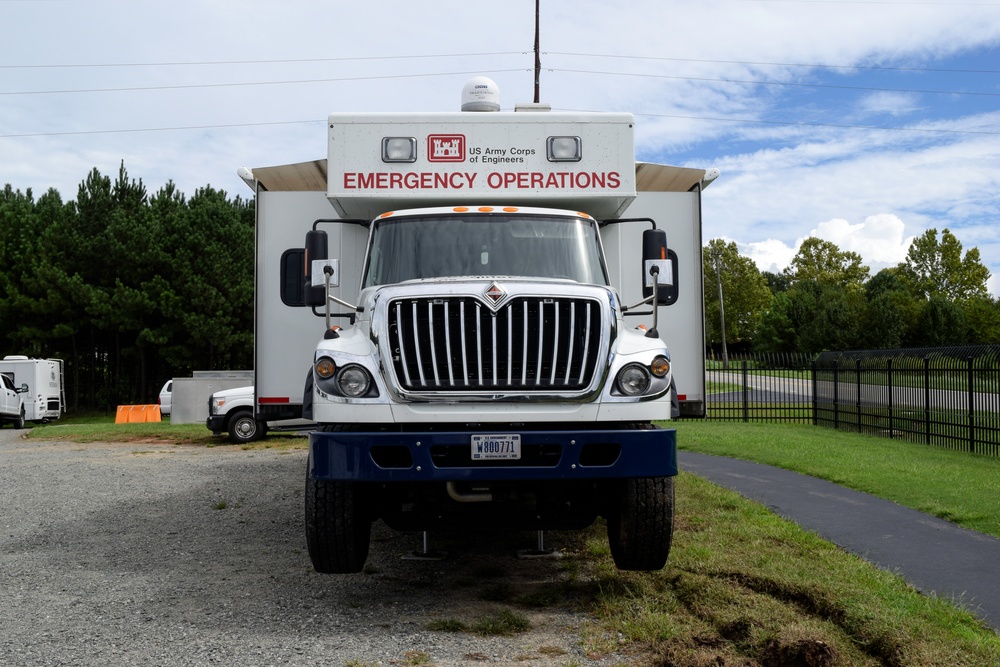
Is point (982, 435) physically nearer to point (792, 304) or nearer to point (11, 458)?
point (11, 458)

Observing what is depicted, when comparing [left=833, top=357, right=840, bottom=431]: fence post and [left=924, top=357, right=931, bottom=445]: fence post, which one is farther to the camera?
[left=833, top=357, right=840, bottom=431]: fence post

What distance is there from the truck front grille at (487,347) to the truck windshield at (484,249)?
0.82 meters

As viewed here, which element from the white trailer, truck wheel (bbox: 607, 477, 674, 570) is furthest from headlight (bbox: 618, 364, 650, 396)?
the white trailer

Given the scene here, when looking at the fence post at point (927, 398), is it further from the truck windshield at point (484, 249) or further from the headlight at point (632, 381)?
the headlight at point (632, 381)

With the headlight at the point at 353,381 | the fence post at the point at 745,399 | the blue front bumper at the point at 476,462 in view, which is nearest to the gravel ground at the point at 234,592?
the blue front bumper at the point at 476,462

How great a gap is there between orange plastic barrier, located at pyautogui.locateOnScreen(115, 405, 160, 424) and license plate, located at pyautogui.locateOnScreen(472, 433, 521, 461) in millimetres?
26697

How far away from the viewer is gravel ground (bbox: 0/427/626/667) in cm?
491

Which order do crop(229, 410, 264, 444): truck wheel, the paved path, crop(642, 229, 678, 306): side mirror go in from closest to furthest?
1. the paved path
2. crop(642, 229, 678, 306): side mirror
3. crop(229, 410, 264, 444): truck wheel

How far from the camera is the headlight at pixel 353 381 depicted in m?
5.47

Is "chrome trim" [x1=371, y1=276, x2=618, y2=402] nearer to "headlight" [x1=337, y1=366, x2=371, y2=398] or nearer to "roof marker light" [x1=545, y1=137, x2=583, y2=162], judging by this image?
"headlight" [x1=337, y1=366, x2=371, y2=398]

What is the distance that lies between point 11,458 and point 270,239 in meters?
11.6

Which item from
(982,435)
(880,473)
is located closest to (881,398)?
(982,435)

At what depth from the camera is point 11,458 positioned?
1678 centimetres

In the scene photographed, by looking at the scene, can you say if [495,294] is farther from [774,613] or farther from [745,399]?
[745,399]
